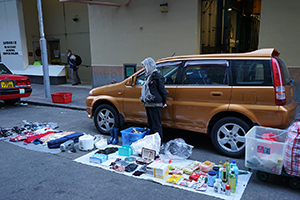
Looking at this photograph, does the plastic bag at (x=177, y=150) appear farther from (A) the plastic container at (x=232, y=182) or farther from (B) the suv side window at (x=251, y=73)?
(B) the suv side window at (x=251, y=73)

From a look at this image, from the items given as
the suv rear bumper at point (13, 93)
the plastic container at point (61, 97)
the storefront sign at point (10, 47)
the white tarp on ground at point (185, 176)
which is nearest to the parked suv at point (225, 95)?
the white tarp on ground at point (185, 176)

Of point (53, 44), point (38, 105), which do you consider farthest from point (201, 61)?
point (53, 44)

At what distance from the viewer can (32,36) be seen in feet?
62.5

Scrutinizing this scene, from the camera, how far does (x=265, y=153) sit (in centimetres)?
374

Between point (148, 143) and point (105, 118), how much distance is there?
175 cm

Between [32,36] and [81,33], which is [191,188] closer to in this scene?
Answer: [81,33]

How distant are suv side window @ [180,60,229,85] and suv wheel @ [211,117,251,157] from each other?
0.75 meters

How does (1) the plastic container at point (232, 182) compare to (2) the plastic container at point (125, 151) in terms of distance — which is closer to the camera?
(1) the plastic container at point (232, 182)

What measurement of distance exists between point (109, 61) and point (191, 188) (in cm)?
988

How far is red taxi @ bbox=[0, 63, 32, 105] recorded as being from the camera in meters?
8.88

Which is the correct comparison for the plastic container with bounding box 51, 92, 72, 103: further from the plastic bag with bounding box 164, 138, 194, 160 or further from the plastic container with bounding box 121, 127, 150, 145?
the plastic bag with bounding box 164, 138, 194, 160

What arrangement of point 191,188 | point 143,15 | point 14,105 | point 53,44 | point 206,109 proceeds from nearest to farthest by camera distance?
point 191,188
point 206,109
point 14,105
point 143,15
point 53,44

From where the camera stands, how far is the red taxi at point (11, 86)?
29.1 ft

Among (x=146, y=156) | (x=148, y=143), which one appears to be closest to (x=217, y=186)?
(x=146, y=156)
